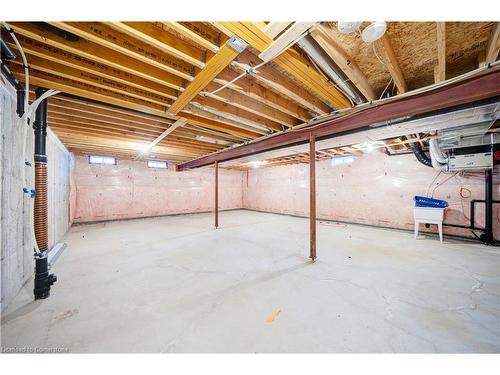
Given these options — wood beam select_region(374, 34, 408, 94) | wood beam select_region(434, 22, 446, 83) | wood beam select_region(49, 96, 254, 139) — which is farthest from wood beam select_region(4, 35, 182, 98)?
wood beam select_region(434, 22, 446, 83)

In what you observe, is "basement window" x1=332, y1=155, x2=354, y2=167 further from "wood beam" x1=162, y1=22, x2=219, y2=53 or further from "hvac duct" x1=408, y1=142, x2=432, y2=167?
→ "wood beam" x1=162, y1=22, x2=219, y2=53

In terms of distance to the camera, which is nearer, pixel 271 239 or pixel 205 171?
pixel 271 239

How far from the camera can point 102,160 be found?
679 centimetres

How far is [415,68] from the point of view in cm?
206

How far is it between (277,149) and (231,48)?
2.94 metres

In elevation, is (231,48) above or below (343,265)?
above

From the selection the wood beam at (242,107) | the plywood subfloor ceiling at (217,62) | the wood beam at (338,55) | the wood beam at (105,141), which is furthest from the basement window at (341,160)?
the wood beam at (105,141)

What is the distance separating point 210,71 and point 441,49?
6.58ft

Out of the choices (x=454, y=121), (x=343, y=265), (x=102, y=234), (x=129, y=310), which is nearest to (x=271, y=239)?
(x=343, y=265)

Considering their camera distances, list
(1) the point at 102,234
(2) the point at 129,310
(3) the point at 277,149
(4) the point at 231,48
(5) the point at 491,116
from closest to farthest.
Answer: (4) the point at 231,48 < (2) the point at 129,310 < (5) the point at 491,116 < (3) the point at 277,149 < (1) the point at 102,234

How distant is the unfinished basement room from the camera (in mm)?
1468

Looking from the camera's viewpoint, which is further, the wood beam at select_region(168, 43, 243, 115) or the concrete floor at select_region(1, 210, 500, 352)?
the wood beam at select_region(168, 43, 243, 115)

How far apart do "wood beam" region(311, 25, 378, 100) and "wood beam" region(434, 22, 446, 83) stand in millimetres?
622
